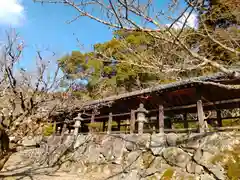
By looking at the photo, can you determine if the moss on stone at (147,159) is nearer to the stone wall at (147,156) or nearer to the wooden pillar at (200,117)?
the stone wall at (147,156)

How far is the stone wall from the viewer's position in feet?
17.0

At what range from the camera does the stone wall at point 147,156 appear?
5180 millimetres

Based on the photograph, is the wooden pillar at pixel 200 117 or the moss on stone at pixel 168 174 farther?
the wooden pillar at pixel 200 117

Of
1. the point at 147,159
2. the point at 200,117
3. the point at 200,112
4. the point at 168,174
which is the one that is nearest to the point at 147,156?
the point at 147,159

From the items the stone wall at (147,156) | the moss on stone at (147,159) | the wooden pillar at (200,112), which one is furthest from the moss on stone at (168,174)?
the wooden pillar at (200,112)

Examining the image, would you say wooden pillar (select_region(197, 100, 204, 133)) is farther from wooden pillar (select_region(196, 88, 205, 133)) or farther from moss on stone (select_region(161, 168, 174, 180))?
moss on stone (select_region(161, 168, 174, 180))

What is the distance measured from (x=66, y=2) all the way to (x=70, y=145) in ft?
28.7

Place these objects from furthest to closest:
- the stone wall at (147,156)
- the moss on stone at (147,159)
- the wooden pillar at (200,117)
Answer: the moss on stone at (147,159)
the wooden pillar at (200,117)
the stone wall at (147,156)

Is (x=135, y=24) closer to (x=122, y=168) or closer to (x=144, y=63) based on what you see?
(x=144, y=63)

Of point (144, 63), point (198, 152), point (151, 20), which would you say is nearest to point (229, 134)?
point (198, 152)

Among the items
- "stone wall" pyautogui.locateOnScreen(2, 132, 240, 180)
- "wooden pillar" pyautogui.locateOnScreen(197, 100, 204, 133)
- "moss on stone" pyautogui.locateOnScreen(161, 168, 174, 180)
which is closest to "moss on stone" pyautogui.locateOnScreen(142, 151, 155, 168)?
"stone wall" pyautogui.locateOnScreen(2, 132, 240, 180)

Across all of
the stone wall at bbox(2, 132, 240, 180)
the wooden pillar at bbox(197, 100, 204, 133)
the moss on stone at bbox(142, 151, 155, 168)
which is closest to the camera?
the stone wall at bbox(2, 132, 240, 180)

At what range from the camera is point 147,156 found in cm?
672

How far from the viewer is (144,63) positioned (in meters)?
3.83
